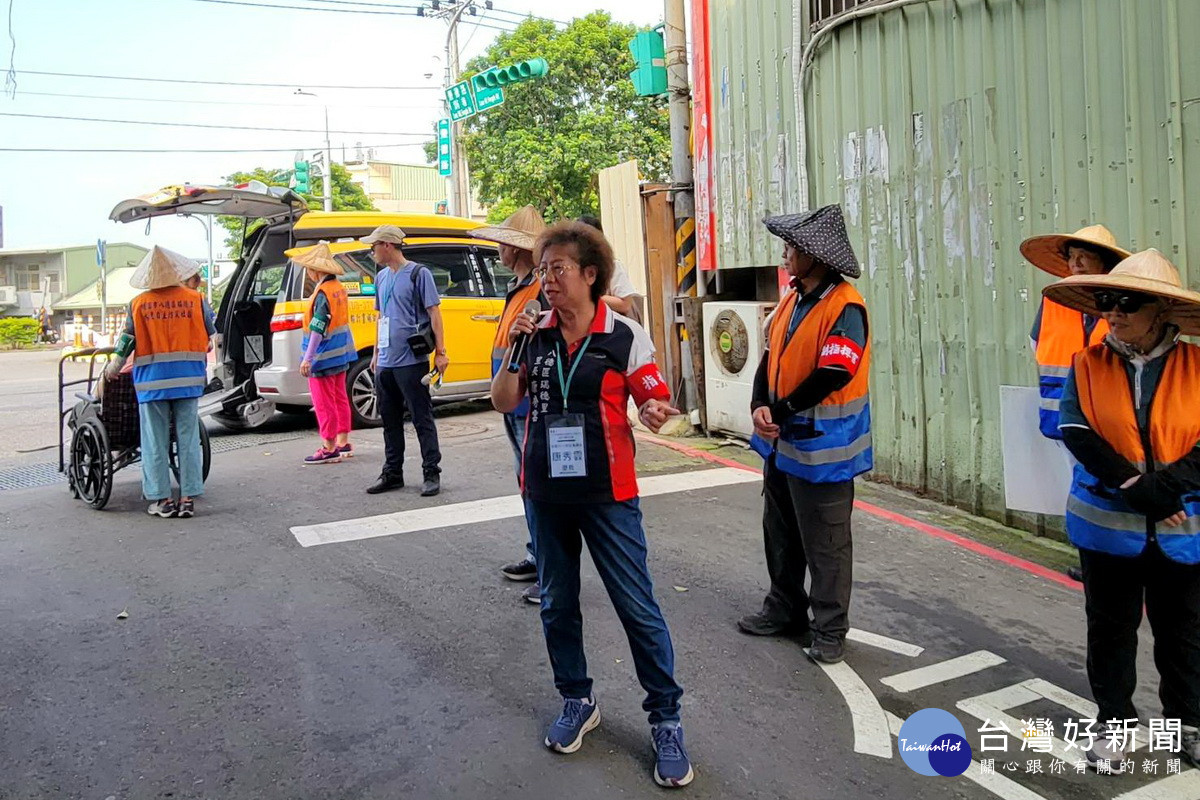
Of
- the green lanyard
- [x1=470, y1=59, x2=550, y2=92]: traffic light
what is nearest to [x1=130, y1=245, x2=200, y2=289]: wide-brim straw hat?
the green lanyard

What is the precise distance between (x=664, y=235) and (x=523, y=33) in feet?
59.8

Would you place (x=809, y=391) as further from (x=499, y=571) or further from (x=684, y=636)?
(x=499, y=571)

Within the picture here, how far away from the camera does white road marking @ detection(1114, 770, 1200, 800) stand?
115 inches

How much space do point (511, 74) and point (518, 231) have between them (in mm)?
14312

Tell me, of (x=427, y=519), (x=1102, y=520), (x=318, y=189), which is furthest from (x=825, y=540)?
(x=318, y=189)

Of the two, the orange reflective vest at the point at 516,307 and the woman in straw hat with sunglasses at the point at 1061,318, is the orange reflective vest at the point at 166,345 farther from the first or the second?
the woman in straw hat with sunglasses at the point at 1061,318

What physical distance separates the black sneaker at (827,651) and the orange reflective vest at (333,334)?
5.09 meters

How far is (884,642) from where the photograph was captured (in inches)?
160

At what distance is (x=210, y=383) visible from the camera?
891 centimetres

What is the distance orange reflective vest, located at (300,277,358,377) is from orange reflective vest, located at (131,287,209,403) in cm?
156

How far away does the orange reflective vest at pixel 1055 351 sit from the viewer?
4164mm

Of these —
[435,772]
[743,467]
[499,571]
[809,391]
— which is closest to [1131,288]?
[809,391]

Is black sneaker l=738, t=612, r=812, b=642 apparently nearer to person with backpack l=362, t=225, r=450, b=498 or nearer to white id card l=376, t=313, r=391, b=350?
person with backpack l=362, t=225, r=450, b=498

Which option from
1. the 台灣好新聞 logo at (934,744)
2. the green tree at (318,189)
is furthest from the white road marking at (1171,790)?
the green tree at (318,189)
